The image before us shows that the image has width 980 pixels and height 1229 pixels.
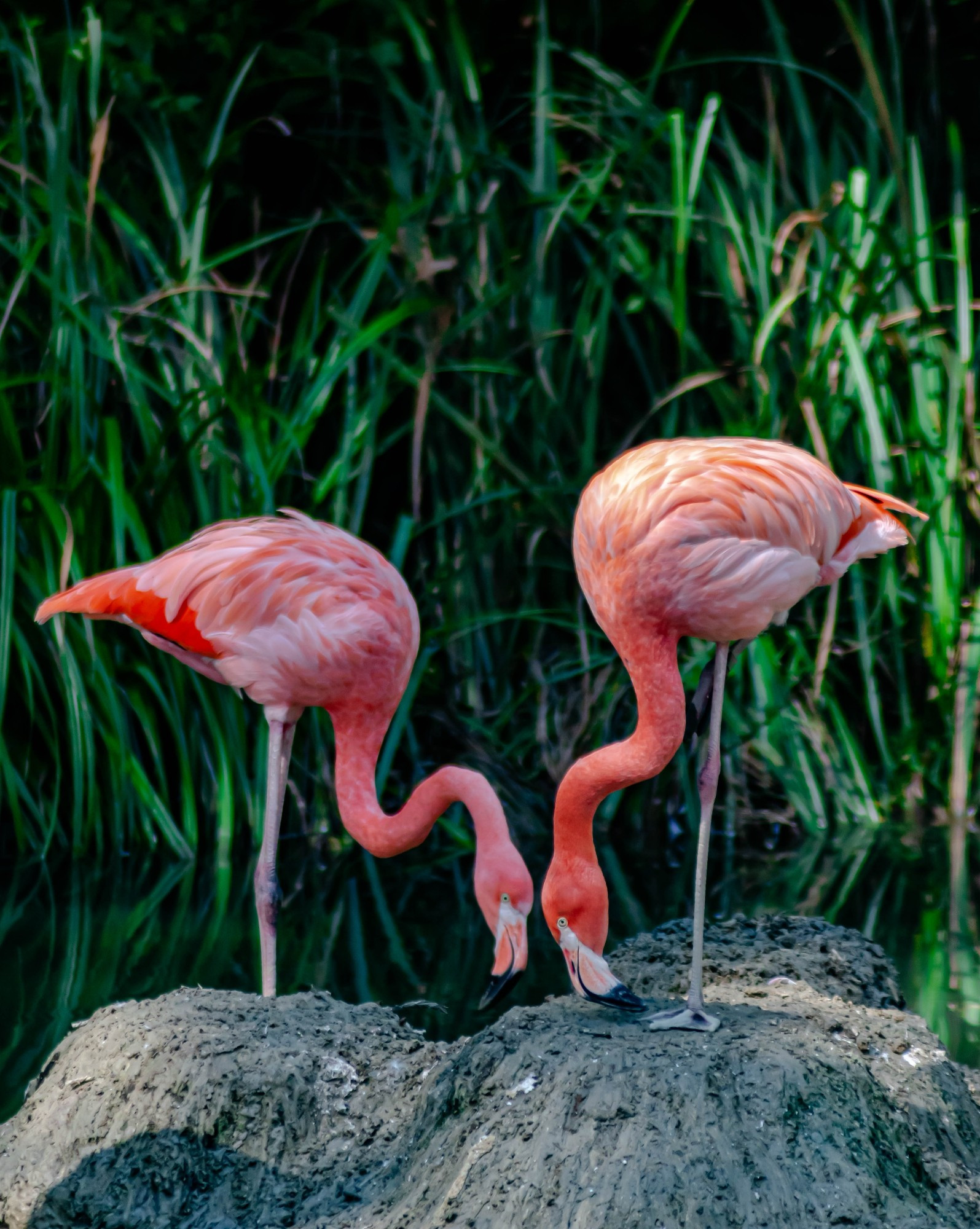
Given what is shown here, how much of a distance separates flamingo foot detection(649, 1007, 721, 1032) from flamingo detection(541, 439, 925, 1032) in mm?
114

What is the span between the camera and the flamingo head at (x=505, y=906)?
3270mm

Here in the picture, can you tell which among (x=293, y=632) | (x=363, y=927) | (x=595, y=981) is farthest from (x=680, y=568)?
(x=363, y=927)

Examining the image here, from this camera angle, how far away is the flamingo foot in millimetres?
2949

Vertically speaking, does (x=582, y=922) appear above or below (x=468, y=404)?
below

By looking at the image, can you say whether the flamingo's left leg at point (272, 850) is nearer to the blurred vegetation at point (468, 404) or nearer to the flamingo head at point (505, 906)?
the flamingo head at point (505, 906)

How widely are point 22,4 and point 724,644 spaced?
487 cm

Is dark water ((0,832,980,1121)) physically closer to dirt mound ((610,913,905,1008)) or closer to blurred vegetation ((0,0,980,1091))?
blurred vegetation ((0,0,980,1091))

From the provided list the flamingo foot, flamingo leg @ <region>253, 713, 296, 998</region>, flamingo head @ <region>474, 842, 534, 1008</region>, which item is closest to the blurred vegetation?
flamingo leg @ <region>253, 713, 296, 998</region>

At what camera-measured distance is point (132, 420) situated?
5.86m

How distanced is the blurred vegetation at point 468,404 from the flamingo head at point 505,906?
4.89ft

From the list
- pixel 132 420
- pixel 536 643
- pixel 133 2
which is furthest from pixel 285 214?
pixel 536 643

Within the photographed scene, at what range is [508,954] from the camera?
331 cm

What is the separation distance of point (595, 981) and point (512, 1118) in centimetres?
34

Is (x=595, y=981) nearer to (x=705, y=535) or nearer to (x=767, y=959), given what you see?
(x=767, y=959)
